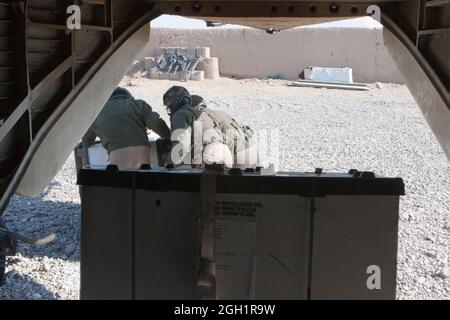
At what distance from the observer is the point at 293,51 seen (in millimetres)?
22828

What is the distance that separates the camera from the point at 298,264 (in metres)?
2.11

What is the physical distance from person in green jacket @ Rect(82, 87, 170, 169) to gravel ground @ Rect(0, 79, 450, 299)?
850 millimetres

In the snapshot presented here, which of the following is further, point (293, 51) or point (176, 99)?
point (293, 51)

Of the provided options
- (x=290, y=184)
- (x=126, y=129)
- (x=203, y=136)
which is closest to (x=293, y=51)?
(x=203, y=136)

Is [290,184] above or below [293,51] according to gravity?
below

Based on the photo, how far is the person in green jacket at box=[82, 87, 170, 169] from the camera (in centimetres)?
577

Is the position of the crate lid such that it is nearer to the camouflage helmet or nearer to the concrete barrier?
the camouflage helmet

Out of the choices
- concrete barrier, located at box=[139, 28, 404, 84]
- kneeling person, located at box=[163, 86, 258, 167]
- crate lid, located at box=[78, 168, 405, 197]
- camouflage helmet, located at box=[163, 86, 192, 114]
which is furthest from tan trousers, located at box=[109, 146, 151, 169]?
concrete barrier, located at box=[139, 28, 404, 84]

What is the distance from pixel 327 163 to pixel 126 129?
4.43m

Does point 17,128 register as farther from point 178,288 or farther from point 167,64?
point 167,64

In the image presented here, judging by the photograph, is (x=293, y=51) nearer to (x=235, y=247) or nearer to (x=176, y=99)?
(x=176, y=99)

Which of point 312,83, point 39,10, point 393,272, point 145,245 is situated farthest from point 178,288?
point 312,83
